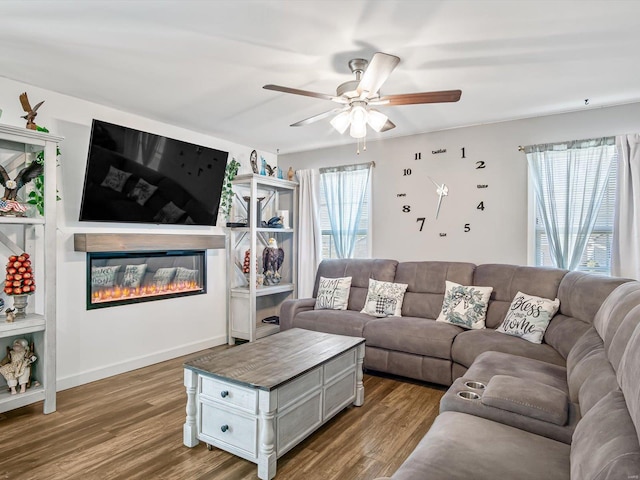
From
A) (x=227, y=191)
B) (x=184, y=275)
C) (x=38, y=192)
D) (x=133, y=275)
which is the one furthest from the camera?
(x=227, y=191)

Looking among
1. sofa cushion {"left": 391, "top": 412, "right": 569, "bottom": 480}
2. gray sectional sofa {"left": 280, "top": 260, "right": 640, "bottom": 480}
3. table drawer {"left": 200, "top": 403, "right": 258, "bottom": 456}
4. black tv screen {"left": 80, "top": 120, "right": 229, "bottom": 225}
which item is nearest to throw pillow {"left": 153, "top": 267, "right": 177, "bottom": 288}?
black tv screen {"left": 80, "top": 120, "right": 229, "bottom": 225}

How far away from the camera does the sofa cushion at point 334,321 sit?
12.5 feet

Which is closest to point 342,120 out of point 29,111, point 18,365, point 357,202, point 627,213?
point 357,202

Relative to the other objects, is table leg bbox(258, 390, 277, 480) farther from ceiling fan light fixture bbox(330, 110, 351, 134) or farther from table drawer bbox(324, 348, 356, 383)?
ceiling fan light fixture bbox(330, 110, 351, 134)

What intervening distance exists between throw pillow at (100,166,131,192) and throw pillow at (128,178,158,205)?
0.38 ft

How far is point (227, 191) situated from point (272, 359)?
2784 millimetres

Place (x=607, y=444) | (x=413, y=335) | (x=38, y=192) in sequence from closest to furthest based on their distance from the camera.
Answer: (x=607, y=444) → (x=38, y=192) → (x=413, y=335)

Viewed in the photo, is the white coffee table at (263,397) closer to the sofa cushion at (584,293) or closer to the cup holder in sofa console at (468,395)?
the cup holder in sofa console at (468,395)

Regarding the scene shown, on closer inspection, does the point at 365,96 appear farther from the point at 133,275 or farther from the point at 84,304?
the point at 84,304

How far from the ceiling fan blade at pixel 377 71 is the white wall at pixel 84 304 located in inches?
101

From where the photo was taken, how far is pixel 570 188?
363 centimetres

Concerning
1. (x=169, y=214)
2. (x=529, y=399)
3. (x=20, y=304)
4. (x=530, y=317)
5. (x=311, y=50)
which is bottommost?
(x=529, y=399)

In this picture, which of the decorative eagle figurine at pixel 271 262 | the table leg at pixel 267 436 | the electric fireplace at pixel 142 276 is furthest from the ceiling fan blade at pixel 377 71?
the decorative eagle figurine at pixel 271 262

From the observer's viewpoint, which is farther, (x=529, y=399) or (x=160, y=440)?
(x=160, y=440)
